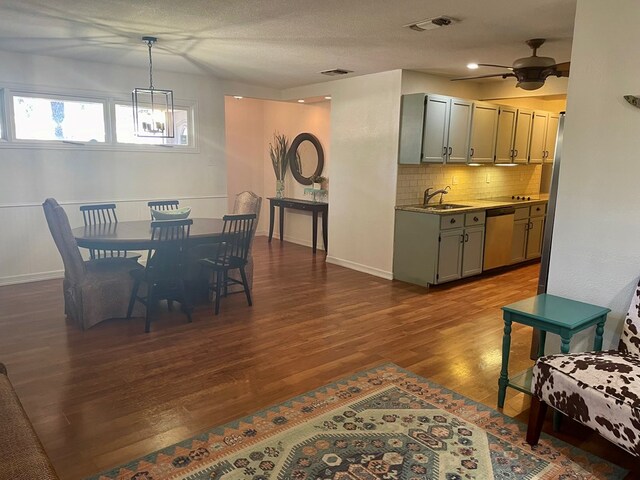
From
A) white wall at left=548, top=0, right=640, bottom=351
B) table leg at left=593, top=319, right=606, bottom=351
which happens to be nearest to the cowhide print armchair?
table leg at left=593, top=319, right=606, bottom=351

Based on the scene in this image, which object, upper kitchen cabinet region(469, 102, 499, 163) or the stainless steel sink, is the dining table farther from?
upper kitchen cabinet region(469, 102, 499, 163)

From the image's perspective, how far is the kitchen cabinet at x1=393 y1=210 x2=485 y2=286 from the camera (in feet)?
17.4

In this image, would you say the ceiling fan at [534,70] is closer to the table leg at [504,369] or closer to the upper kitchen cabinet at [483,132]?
the upper kitchen cabinet at [483,132]

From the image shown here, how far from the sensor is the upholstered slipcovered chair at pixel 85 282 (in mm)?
3863

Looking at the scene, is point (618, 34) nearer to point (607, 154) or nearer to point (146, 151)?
point (607, 154)

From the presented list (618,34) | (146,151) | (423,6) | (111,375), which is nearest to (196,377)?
(111,375)

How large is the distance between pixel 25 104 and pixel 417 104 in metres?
4.52

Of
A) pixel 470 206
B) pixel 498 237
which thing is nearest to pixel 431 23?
pixel 470 206

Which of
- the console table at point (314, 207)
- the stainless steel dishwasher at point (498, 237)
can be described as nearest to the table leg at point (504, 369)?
the stainless steel dishwasher at point (498, 237)

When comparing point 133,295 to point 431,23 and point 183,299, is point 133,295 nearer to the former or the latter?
point 183,299

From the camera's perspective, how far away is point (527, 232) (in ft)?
21.3

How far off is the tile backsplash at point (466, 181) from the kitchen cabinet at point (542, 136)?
477mm

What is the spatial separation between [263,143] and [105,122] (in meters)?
3.43

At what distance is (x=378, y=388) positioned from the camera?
3.01 metres
